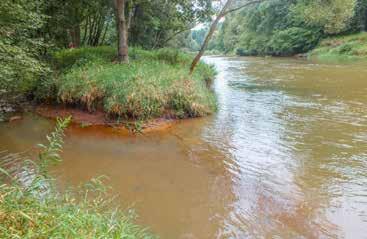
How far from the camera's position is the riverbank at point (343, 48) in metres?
22.3

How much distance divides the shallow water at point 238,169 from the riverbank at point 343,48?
16.8m

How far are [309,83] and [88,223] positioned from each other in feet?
38.4

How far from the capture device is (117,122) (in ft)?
22.2

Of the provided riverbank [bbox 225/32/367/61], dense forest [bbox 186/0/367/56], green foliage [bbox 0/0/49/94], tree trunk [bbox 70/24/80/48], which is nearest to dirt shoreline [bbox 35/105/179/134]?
green foliage [bbox 0/0/49/94]

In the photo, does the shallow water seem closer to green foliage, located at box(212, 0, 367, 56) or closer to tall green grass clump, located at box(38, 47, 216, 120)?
tall green grass clump, located at box(38, 47, 216, 120)

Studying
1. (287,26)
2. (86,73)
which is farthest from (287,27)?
(86,73)

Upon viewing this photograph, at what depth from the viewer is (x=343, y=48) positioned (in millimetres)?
24156

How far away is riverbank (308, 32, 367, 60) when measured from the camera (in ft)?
73.2

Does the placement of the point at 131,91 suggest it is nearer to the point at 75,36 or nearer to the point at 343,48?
the point at 75,36

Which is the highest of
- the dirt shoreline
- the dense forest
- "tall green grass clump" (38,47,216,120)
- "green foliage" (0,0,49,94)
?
the dense forest

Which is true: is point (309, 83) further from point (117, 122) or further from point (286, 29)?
point (286, 29)

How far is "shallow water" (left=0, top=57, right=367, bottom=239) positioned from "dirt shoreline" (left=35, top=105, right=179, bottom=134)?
0.89 ft

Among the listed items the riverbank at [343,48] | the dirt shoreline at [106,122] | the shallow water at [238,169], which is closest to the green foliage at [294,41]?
the riverbank at [343,48]

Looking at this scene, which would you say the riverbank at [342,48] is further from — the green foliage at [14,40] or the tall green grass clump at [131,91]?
the green foliage at [14,40]
